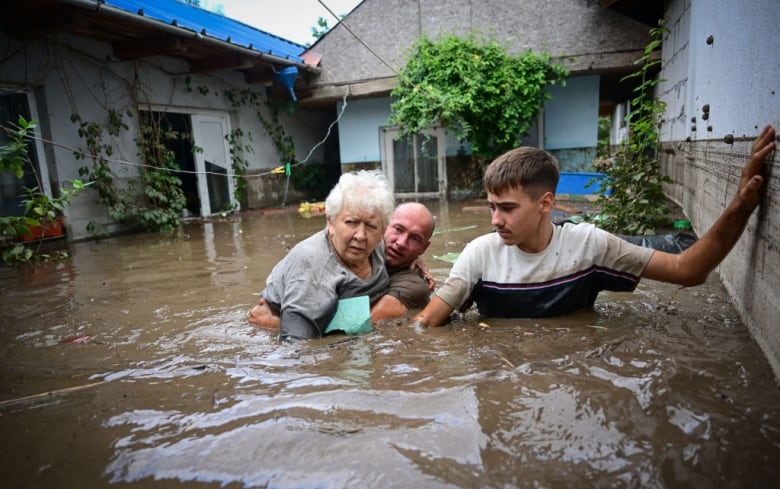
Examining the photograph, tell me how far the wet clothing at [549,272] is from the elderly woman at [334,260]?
52cm

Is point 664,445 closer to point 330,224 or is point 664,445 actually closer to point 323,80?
point 330,224

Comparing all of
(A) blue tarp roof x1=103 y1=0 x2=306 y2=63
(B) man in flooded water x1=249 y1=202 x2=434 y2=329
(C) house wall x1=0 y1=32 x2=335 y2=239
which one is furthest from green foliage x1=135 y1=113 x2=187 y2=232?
(B) man in flooded water x1=249 y1=202 x2=434 y2=329

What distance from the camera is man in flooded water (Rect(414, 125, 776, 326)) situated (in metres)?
2.32

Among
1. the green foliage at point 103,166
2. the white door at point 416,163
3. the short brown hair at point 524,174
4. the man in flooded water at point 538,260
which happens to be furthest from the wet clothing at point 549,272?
the white door at point 416,163

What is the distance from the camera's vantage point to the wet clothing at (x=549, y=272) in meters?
2.43

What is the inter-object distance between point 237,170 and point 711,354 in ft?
36.4

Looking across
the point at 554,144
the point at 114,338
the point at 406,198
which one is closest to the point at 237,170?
the point at 406,198

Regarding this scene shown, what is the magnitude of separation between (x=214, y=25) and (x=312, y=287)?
34.1 ft

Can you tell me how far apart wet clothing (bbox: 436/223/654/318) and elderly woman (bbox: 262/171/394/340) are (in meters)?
0.52

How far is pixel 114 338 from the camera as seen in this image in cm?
312

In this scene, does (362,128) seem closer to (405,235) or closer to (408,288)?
(405,235)

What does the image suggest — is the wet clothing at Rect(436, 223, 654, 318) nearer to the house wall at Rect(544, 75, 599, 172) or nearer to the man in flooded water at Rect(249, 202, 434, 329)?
the man in flooded water at Rect(249, 202, 434, 329)

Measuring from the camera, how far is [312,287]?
2.64m

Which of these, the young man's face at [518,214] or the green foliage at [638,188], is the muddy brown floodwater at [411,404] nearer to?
the young man's face at [518,214]
